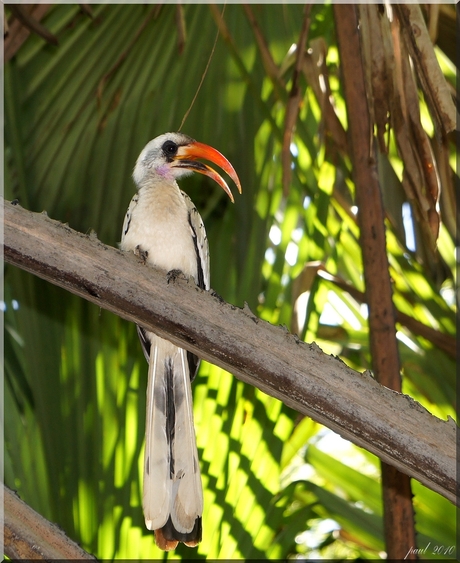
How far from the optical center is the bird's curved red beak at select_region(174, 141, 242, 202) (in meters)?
2.01

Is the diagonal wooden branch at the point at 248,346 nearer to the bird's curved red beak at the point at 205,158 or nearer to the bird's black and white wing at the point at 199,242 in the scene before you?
the bird's curved red beak at the point at 205,158

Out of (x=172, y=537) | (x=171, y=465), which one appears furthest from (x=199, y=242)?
(x=172, y=537)

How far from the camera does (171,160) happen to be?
2.56 meters

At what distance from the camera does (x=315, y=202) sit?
219 centimetres

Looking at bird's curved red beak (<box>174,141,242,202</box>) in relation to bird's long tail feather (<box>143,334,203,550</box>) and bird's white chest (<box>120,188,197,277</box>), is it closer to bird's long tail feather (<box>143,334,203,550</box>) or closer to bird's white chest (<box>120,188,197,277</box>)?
bird's white chest (<box>120,188,197,277</box>)

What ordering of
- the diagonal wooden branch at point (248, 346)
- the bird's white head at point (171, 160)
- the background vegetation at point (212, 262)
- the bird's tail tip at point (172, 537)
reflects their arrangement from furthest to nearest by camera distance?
1. the bird's white head at point (171, 160)
2. the background vegetation at point (212, 262)
3. the bird's tail tip at point (172, 537)
4. the diagonal wooden branch at point (248, 346)

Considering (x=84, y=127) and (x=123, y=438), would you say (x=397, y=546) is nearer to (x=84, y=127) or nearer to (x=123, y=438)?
(x=123, y=438)

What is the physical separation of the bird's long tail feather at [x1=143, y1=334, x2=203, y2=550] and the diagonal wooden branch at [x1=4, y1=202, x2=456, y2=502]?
0.58m

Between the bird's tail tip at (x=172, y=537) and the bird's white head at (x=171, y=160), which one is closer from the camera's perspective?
the bird's tail tip at (x=172, y=537)

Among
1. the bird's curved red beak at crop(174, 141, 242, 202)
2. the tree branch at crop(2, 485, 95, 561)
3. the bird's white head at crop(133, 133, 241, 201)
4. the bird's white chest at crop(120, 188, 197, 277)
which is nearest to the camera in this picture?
the tree branch at crop(2, 485, 95, 561)

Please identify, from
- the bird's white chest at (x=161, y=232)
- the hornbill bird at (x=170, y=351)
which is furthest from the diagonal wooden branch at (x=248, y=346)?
the bird's white chest at (x=161, y=232)

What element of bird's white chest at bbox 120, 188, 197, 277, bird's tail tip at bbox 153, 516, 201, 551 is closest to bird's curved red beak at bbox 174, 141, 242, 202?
bird's white chest at bbox 120, 188, 197, 277

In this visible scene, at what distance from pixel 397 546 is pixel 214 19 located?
64.8 inches

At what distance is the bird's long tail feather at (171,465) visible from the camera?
1.72 metres
